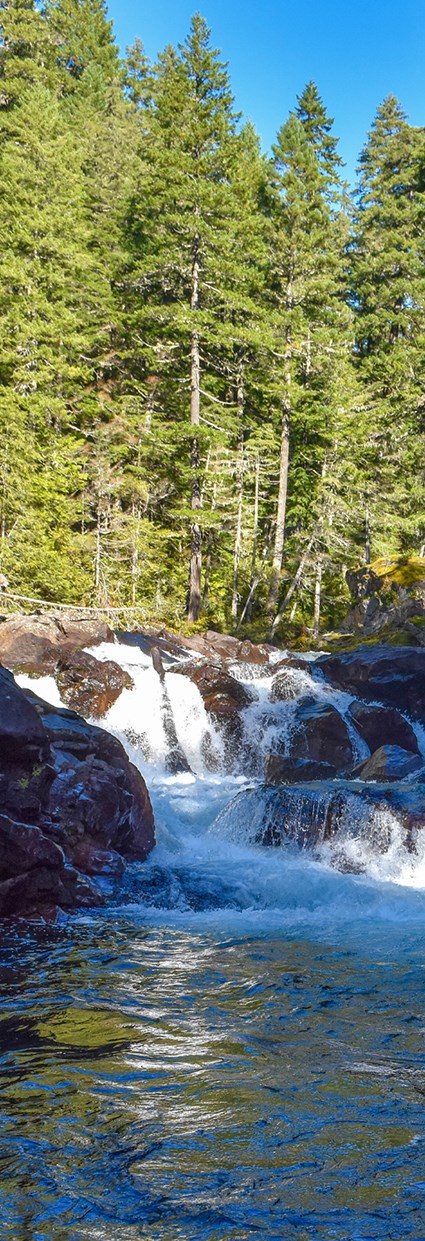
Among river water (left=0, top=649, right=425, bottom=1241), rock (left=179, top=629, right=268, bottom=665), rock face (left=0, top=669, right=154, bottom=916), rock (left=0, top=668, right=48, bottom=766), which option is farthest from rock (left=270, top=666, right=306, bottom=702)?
rock (left=0, top=668, right=48, bottom=766)

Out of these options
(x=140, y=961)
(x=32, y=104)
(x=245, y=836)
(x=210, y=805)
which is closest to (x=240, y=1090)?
(x=140, y=961)

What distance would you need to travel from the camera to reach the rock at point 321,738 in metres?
18.0

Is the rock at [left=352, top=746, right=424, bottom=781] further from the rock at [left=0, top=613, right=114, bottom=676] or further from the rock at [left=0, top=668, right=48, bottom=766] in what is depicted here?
the rock at [left=0, top=668, right=48, bottom=766]

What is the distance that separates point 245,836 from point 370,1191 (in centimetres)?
932

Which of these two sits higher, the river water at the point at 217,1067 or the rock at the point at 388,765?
the rock at the point at 388,765

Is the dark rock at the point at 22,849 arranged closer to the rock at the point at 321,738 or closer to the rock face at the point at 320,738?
the rock face at the point at 320,738

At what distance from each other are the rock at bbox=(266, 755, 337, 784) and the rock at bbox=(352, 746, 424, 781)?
554 millimetres

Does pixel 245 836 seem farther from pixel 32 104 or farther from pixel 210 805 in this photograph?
pixel 32 104

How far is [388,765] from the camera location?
52.3 feet

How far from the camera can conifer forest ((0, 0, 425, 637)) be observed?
1171 inches

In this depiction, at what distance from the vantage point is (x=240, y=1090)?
212 inches

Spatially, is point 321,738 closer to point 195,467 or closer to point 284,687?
point 284,687

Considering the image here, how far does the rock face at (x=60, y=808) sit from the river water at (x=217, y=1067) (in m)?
0.54

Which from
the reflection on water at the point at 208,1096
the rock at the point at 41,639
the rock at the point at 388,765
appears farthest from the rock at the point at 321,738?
the reflection on water at the point at 208,1096
